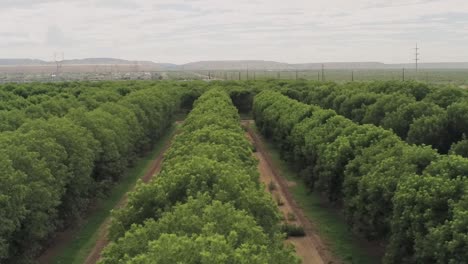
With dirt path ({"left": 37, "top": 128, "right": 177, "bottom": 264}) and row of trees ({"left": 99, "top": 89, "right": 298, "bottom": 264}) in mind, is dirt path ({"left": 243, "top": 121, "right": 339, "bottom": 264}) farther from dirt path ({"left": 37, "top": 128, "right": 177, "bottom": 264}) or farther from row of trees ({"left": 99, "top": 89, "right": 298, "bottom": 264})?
dirt path ({"left": 37, "top": 128, "right": 177, "bottom": 264})

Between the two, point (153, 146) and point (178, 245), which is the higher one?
point (178, 245)

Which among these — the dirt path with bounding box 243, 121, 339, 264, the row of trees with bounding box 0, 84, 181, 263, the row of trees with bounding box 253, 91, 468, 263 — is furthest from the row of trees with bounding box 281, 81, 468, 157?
the row of trees with bounding box 0, 84, 181, 263

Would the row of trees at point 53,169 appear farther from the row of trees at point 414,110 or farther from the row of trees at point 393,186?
the row of trees at point 414,110

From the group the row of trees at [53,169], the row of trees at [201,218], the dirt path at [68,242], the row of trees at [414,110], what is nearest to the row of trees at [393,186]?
the row of trees at [414,110]

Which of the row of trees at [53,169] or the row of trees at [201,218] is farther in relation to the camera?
the row of trees at [53,169]

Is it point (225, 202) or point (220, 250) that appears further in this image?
point (225, 202)

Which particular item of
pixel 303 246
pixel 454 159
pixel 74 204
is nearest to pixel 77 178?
pixel 74 204

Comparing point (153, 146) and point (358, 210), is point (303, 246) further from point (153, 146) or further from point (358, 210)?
point (153, 146)
